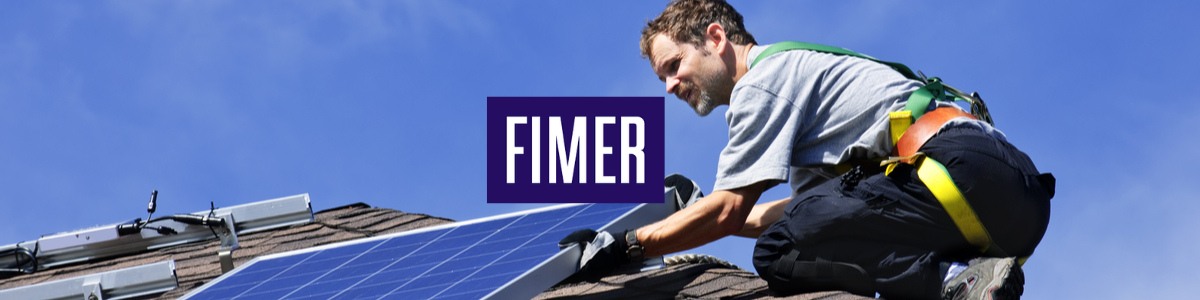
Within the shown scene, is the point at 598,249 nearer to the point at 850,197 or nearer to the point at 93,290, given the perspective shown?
the point at 850,197

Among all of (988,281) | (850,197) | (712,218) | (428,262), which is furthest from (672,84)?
(988,281)

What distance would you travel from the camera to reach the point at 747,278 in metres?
6.06

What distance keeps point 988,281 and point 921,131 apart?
714 mm

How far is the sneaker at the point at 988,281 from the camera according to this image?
4996 mm

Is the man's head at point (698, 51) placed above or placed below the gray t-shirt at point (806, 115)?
above

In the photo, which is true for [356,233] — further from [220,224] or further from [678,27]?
[678,27]

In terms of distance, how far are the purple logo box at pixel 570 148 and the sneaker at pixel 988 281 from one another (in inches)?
135

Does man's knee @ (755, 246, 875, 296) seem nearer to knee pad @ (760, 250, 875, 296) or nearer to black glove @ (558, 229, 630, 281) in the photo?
knee pad @ (760, 250, 875, 296)

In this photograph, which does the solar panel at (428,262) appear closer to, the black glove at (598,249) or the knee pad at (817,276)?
the black glove at (598,249)

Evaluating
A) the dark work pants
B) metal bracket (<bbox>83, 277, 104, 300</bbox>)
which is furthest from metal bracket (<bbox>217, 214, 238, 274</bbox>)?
the dark work pants

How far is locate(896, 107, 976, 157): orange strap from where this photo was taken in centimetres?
551

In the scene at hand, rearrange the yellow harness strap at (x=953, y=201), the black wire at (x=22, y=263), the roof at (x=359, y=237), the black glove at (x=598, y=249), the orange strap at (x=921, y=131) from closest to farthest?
1. the yellow harness strap at (x=953, y=201)
2. the orange strap at (x=921, y=131)
3. the black glove at (x=598, y=249)
4. the roof at (x=359, y=237)
5. the black wire at (x=22, y=263)

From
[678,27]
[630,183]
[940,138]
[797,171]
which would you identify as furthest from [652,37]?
[630,183]

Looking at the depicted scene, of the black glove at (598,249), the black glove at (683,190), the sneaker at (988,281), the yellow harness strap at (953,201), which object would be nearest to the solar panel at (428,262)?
the black glove at (598,249)
